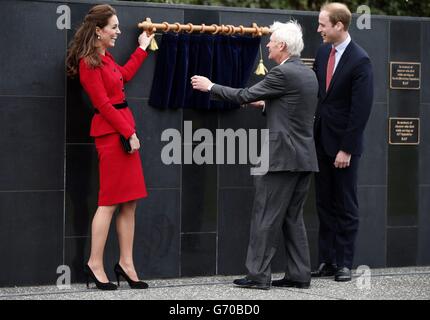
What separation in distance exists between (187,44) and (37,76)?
1.25 meters

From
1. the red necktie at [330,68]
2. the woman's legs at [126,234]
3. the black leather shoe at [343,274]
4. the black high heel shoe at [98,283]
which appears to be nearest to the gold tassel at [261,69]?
the red necktie at [330,68]

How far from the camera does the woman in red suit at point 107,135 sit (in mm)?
8273

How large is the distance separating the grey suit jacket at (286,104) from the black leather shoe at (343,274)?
1026 mm

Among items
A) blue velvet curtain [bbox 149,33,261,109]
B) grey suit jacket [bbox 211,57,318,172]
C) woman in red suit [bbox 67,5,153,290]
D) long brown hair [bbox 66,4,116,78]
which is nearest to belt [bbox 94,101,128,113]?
woman in red suit [bbox 67,5,153,290]

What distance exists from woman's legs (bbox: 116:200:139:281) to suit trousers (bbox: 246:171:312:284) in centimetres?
89

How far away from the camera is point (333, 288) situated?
28.6 feet

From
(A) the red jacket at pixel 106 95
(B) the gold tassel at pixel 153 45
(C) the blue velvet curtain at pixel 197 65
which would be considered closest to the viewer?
(A) the red jacket at pixel 106 95

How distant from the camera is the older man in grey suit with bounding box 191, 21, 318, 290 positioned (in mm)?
8406

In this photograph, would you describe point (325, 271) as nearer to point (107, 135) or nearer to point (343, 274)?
point (343, 274)

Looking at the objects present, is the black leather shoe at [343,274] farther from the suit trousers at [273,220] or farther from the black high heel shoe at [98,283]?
the black high heel shoe at [98,283]

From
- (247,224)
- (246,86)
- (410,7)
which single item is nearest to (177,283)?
(247,224)

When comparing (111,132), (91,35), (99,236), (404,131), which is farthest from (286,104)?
(404,131)

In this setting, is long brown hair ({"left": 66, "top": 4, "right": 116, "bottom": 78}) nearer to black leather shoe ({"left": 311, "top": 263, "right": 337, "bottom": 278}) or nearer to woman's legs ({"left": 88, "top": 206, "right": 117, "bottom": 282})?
woman's legs ({"left": 88, "top": 206, "right": 117, "bottom": 282})

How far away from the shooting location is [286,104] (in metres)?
8.42
